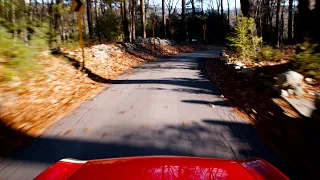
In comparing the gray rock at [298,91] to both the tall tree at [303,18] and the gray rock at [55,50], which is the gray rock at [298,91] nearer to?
the tall tree at [303,18]

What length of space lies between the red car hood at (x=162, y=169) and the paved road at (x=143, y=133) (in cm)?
128

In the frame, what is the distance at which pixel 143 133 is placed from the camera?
4.12 meters

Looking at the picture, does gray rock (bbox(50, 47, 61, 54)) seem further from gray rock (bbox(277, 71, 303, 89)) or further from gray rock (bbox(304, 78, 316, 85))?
gray rock (bbox(304, 78, 316, 85))

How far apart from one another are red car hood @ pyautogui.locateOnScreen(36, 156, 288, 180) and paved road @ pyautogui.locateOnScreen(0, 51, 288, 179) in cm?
128

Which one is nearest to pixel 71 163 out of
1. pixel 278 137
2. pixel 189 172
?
pixel 189 172

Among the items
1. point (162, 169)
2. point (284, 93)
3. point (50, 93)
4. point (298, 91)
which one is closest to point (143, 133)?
point (162, 169)

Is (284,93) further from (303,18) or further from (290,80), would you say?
(303,18)

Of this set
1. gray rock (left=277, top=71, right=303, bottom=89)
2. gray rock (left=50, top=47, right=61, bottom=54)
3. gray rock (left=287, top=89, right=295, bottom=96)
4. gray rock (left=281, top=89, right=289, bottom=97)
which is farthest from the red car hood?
gray rock (left=50, top=47, right=61, bottom=54)

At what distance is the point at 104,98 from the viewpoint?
6.55 m

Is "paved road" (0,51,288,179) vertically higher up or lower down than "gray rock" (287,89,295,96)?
lower down

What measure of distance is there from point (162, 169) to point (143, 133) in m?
2.31

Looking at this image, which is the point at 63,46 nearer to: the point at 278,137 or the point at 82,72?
the point at 82,72

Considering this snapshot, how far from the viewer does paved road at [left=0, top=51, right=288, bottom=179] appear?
134 inches

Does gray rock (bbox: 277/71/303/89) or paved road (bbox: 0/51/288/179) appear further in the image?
gray rock (bbox: 277/71/303/89)
